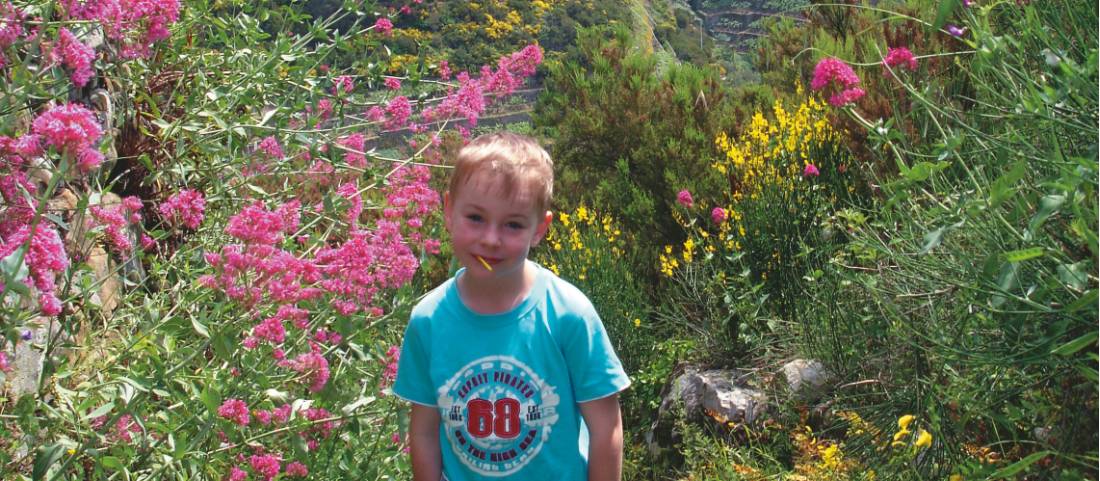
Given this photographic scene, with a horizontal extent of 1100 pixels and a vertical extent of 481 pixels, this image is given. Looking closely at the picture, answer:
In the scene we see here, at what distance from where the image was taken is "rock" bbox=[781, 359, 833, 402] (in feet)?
12.9

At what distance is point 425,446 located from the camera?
2.09 metres

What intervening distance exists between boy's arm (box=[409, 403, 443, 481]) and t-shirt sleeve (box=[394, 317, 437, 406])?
25 mm

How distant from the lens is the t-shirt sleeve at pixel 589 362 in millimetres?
1977

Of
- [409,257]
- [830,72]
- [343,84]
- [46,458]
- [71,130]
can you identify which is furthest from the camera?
[343,84]

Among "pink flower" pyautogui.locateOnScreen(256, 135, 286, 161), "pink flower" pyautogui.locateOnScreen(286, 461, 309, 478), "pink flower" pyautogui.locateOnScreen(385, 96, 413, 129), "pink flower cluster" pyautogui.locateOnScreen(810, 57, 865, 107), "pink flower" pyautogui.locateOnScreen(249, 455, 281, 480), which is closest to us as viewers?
"pink flower" pyautogui.locateOnScreen(249, 455, 281, 480)

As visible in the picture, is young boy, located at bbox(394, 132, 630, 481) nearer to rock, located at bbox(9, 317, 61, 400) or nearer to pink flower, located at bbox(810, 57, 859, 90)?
rock, located at bbox(9, 317, 61, 400)

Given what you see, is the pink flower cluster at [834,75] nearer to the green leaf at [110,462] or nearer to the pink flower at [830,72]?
the pink flower at [830,72]

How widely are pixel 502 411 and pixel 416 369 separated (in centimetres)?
22

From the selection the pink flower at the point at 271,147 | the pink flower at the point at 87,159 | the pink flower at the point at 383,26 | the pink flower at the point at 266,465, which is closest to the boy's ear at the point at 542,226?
the pink flower at the point at 87,159

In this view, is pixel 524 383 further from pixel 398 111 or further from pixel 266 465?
pixel 398 111

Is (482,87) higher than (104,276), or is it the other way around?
(482,87)

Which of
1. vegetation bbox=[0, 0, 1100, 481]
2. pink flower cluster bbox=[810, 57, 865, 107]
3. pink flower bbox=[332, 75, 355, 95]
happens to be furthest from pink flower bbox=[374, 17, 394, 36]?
pink flower cluster bbox=[810, 57, 865, 107]

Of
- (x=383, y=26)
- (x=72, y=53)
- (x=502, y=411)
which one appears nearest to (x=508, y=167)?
(x=502, y=411)

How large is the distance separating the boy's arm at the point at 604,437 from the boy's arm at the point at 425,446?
1.04ft
